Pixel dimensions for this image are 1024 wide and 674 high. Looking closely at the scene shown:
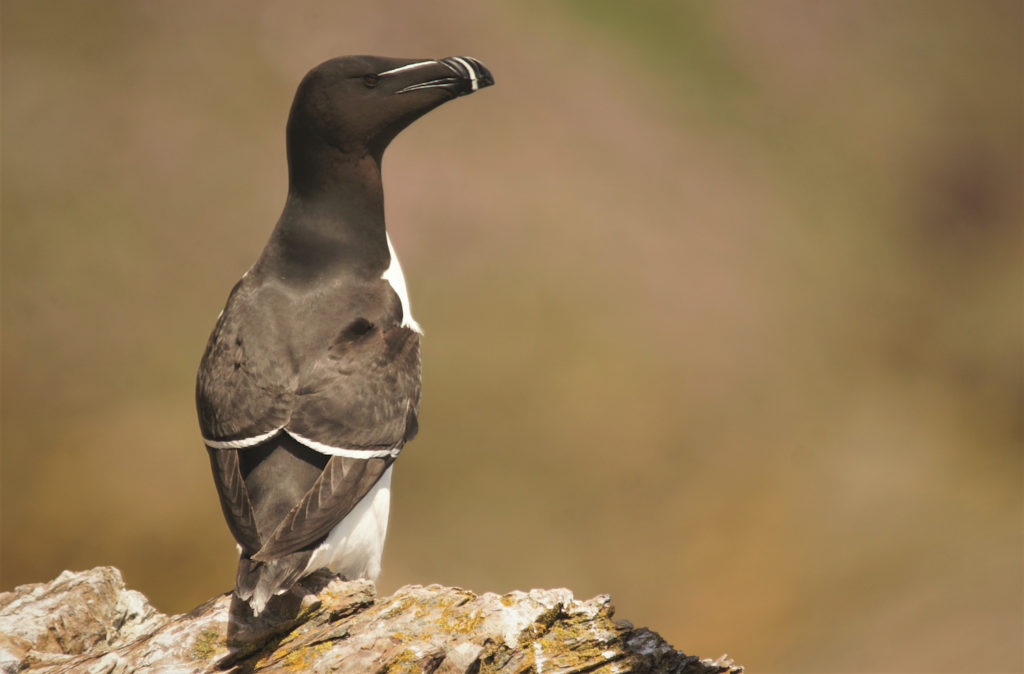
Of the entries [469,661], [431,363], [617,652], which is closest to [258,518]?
[469,661]

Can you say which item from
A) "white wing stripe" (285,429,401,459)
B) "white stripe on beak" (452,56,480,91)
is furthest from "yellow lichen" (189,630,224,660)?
"white stripe on beak" (452,56,480,91)

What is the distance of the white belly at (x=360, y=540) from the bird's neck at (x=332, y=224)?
4.25 ft

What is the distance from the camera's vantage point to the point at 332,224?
6062 mm

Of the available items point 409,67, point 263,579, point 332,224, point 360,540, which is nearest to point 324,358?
point 360,540

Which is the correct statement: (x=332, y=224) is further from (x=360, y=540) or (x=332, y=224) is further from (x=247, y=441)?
(x=360, y=540)

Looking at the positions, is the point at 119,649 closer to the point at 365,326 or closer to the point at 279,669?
the point at 279,669

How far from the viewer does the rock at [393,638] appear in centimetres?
462

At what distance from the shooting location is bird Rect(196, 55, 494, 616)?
482 centimetres

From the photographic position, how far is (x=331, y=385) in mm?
5188

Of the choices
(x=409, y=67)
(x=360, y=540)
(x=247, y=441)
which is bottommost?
(x=360, y=540)

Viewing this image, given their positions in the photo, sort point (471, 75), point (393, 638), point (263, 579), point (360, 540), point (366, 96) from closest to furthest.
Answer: point (263, 579), point (393, 638), point (360, 540), point (366, 96), point (471, 75)

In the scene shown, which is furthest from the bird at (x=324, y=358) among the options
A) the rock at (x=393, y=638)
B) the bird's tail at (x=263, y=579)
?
the rock at (x=393, y=638)

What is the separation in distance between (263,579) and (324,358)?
4.06ft

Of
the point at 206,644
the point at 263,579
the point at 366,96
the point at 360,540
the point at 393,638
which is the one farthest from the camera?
the point at 366,96
